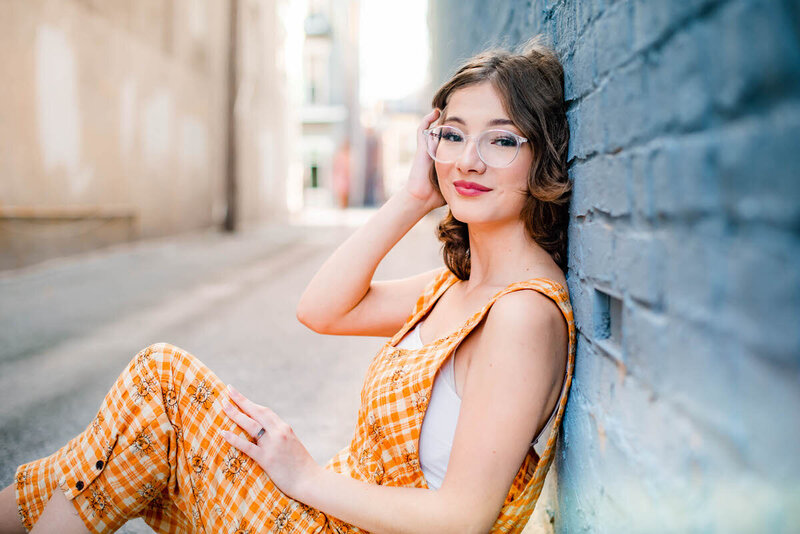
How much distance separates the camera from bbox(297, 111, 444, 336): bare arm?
7.61ft

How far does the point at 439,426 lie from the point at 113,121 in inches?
396

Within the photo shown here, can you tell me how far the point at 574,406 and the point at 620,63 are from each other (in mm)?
868

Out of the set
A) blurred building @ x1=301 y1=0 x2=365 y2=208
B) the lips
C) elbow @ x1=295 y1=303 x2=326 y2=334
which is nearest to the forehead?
the lips

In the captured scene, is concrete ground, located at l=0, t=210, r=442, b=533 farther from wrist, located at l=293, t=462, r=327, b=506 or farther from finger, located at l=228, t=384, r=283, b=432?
wrist, located at l=293, t=462, r=327, b=506

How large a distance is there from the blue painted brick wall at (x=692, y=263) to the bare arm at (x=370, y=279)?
79 centimetres

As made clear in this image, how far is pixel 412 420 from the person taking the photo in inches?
67.6

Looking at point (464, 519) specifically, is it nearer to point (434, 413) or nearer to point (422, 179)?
point (434, 413)

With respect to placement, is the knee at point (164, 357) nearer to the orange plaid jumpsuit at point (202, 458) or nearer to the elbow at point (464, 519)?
the orange plaid jumpsuit at point (202, 458)

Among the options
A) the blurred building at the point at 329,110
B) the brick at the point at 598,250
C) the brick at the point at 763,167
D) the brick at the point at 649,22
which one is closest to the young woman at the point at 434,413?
the brick at the point at 598,250

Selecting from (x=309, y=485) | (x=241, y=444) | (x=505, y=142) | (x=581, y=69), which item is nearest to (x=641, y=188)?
(x=581, y=69)

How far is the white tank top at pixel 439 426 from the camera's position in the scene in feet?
5.54

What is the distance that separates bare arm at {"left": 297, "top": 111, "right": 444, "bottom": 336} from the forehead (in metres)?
0.32

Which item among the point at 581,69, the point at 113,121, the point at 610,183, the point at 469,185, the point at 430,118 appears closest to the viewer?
the point at 610,183

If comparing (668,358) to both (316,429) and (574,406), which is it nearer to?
(574,406)
